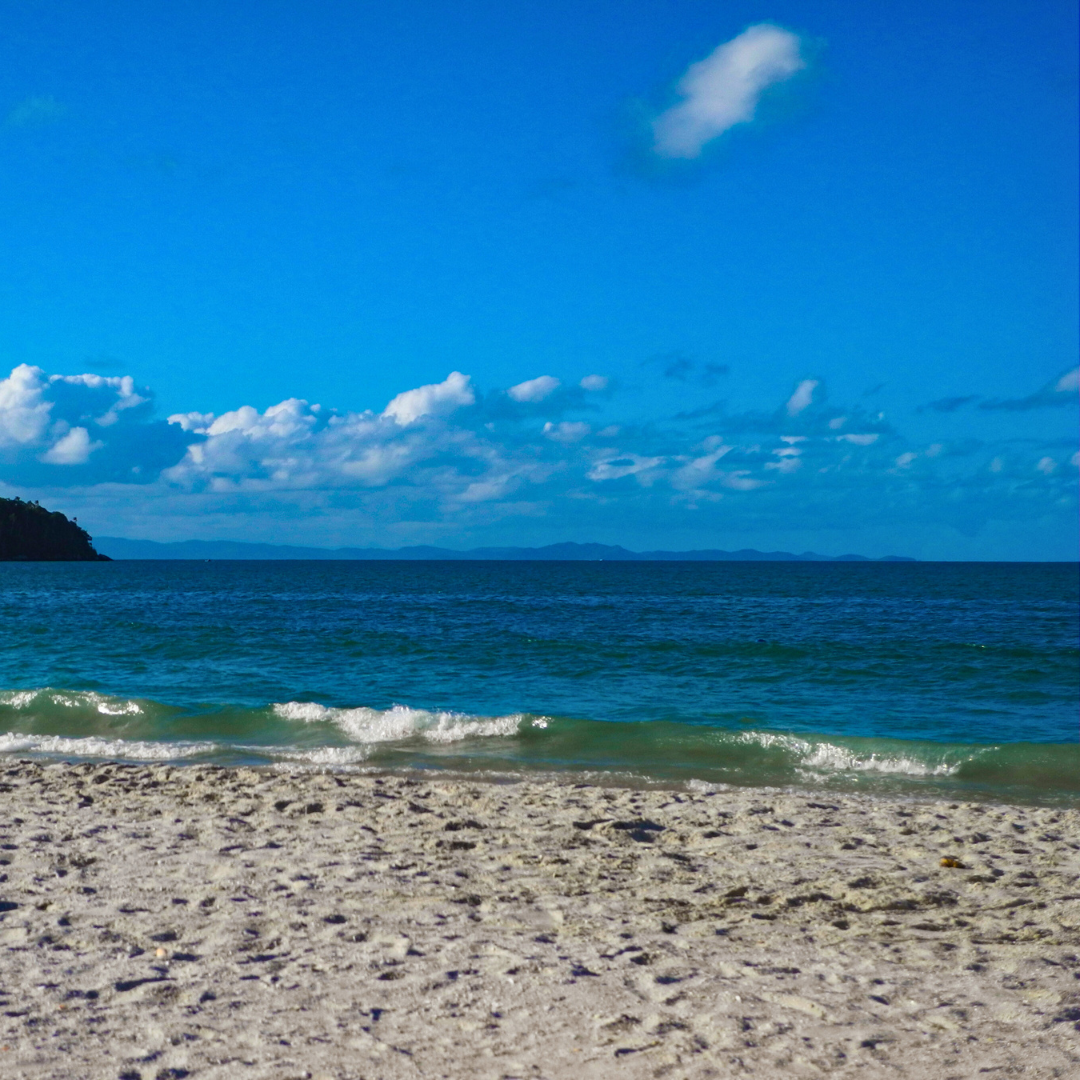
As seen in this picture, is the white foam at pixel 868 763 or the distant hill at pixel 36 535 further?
the distant hill at pixel 36 535

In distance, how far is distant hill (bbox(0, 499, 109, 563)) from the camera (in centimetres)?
17200

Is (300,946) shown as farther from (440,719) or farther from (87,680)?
(87,680)

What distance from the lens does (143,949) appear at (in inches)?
249

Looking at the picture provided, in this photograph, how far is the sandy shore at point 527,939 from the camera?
5.00 m

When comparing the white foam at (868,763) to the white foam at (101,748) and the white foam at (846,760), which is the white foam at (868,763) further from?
the white foam at (101,748)

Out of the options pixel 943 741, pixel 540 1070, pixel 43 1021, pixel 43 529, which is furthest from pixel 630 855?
pixel 43 529

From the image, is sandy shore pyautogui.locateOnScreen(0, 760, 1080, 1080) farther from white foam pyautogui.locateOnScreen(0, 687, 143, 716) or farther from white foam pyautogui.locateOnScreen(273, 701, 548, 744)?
white foam pyautogui.locateOnScreen(0, 687, 143, 716)

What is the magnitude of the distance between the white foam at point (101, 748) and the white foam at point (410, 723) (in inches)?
92.8

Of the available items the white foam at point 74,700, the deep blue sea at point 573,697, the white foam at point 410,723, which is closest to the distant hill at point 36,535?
the deep blue sea at point 573,697

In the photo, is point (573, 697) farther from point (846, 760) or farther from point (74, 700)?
point (74, 700)

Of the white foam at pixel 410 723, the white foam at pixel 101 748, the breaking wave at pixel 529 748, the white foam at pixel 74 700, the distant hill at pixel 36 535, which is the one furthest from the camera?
the distant hill at pixel 36 535

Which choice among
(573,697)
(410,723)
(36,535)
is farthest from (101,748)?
(36,535)

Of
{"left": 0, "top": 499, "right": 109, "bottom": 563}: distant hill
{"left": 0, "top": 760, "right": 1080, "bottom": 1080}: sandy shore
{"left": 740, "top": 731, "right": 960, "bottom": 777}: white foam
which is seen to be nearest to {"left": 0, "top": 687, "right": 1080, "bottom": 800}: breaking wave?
{"left": 740, "top": 731, "right": 960, "bottom": 777}: white foam

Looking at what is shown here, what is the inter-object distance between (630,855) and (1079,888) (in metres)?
3.96
